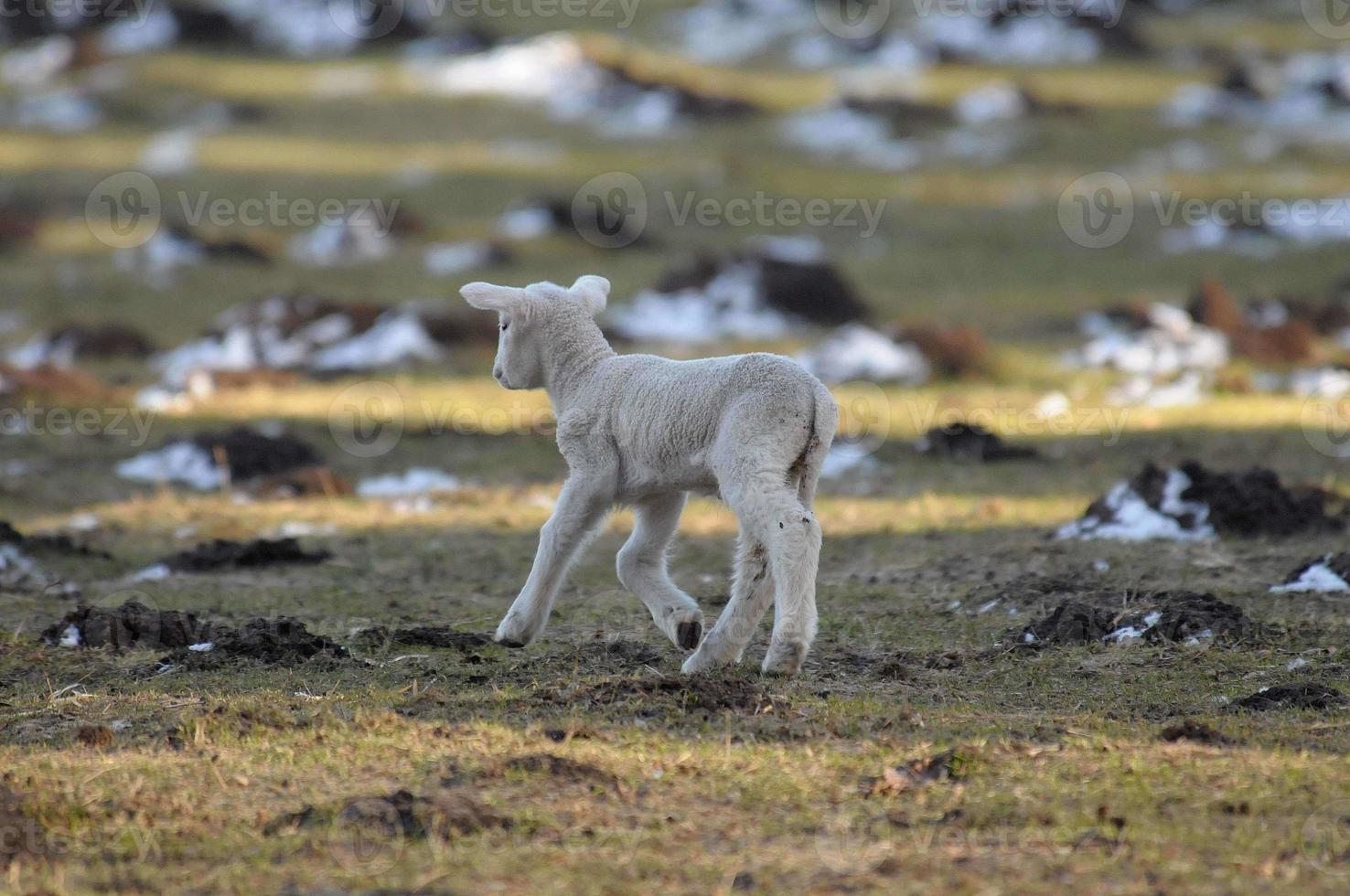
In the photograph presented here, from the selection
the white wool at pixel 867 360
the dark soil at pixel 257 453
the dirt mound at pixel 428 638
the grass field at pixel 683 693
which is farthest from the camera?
the white wool at pixel 867 360

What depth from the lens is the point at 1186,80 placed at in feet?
131

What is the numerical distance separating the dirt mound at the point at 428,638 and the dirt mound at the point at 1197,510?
574 cm

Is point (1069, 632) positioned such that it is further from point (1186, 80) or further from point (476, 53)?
point (476, 53)

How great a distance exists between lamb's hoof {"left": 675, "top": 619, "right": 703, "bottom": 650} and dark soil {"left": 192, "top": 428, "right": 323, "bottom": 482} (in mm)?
9512

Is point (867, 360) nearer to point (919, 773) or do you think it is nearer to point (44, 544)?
point (44, 544)

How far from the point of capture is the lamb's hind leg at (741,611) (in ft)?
27.4

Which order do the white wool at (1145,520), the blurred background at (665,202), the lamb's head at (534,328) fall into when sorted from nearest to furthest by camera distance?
the lamb's head at (534,328) → the white wool at (1145,520) → the blurred background at (665,202)

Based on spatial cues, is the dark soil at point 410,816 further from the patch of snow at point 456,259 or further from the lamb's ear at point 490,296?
the patch of snow at point 456,259

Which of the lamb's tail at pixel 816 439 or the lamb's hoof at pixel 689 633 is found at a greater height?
the lamb's tail at pixel 816 439

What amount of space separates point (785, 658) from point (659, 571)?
54.5 inches

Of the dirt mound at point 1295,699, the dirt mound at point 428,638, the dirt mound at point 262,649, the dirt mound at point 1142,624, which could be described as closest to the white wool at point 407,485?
the dirt mound at point 428,638

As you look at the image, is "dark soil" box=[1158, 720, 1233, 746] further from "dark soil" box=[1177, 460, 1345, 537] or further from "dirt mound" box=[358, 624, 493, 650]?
"dark soil" box=[1177, 460, 1345, 537]

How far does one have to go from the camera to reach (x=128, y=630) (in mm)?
9734

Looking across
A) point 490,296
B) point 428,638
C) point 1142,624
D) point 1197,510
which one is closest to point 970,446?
point 1197,510
